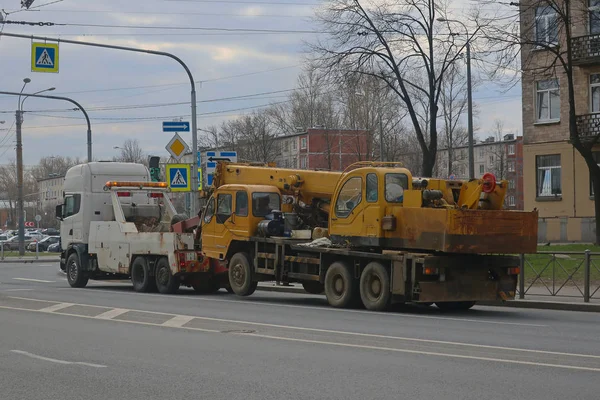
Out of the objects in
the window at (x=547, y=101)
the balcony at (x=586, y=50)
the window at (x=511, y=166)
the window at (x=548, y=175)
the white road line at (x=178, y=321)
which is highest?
the balcony at (x=586, y=50)

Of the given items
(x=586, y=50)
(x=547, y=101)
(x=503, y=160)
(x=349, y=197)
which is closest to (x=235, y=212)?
(x=349, y=197)

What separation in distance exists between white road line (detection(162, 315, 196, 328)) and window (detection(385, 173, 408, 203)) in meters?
4.73

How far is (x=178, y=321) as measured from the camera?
52.3ft

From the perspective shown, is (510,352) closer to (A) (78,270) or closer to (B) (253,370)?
(B) (253,370)

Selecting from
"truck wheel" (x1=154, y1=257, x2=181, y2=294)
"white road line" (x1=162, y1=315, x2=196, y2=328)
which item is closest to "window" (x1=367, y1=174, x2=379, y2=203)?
"white road line" (x1=162, y1=315, x2=196, y2=328)

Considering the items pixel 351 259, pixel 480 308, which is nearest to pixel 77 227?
pixel 351 259

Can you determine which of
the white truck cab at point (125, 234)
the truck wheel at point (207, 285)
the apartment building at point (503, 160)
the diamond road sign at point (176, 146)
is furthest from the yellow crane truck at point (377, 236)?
the apartment building at point (503, 160)

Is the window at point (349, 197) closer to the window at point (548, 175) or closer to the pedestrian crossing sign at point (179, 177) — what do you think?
the pedestrian crossing sign at point (179, 177)

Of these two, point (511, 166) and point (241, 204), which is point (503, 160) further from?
point (241, 204)

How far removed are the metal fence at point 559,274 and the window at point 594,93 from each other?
22553 mm

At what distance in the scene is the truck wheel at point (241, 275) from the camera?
21812 millimetres

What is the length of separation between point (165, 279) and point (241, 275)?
2.91 metres

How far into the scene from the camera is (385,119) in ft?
220

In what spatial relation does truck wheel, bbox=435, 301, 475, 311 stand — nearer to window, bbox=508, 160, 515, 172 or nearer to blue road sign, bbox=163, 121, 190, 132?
blue road sign, bbox=163, 121, 190, 132
